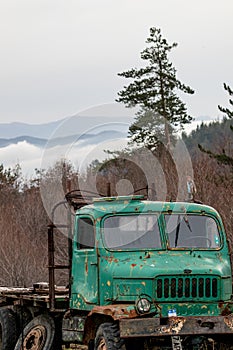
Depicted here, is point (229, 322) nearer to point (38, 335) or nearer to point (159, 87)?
point (38, 335)

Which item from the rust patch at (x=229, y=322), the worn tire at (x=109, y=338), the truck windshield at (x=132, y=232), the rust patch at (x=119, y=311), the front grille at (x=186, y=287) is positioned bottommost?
the worn tire at (x=109, y=338)

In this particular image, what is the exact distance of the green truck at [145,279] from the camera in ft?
42.9

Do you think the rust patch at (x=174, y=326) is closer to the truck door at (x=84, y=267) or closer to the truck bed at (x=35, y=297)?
the truck door at (x=84, y=267)

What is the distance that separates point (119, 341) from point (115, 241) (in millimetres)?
1856

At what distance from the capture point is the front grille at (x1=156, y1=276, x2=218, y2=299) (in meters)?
13.4

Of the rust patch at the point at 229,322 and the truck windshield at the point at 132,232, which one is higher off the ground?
the truck windshield at the point at 132,232

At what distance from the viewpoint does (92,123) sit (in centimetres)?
1648

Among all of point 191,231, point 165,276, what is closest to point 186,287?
point 165,276

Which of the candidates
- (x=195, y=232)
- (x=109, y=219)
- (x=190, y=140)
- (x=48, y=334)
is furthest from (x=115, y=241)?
(x=190, y=140)

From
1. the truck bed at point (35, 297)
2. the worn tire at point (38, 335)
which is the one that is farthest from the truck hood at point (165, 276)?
the worn tire at point (38, 335)

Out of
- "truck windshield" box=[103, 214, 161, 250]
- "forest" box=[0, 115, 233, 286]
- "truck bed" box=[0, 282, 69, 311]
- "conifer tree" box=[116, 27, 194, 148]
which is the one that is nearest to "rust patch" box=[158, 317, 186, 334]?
"truck windshield" box=[103, 214, 161, 250]

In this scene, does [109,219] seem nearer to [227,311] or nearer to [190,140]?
[227,311]

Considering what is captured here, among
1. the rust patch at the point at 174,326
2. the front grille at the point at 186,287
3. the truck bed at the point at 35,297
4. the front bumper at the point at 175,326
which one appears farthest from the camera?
the truck bed at the point at 35,297

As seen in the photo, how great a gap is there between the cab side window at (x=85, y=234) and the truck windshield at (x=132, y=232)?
27cm
